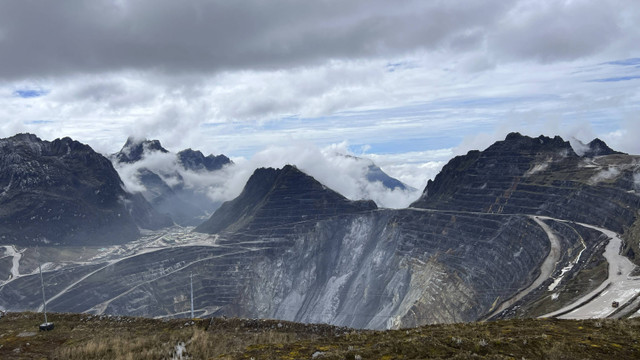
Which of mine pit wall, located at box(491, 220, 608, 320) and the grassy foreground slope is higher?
the grassy foreground slope

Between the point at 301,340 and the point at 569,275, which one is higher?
the point at 301,340

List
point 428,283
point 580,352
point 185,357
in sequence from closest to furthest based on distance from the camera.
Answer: point 580,352
point 185,357
point 428,283

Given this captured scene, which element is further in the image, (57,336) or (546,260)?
(546,260)

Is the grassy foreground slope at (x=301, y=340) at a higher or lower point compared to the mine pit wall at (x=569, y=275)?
higher

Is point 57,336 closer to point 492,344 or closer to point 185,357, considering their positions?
point 185,357

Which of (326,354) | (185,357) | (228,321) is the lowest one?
(228,321)

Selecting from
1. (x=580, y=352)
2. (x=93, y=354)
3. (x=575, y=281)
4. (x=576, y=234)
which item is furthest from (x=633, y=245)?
(x=93, y=354)

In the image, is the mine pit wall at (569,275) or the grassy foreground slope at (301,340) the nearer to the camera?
the grassy foreground slope at (301,340)

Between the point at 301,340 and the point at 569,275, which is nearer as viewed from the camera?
the point at 301,340
